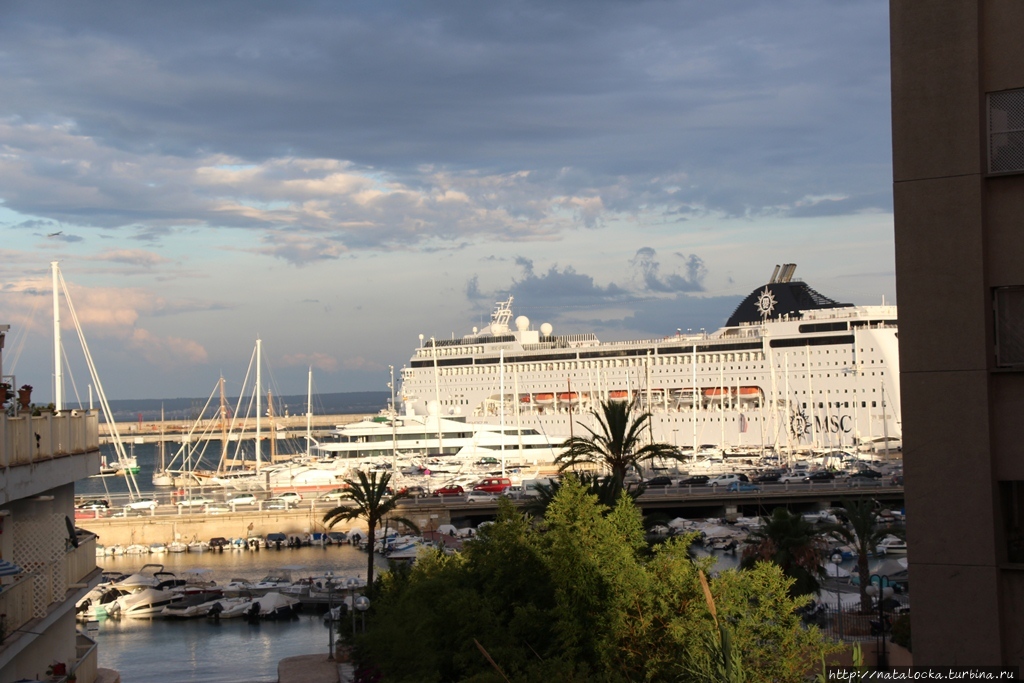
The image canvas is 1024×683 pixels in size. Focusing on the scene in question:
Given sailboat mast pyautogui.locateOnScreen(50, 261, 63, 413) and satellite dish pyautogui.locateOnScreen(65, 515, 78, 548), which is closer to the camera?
satellite dish pyautogui.locateOnScreen(65, 515, 78, 548)

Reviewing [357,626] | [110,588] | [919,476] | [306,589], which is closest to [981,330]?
[919,476]

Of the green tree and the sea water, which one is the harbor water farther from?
the green tree

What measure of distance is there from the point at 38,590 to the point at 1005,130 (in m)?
8.88

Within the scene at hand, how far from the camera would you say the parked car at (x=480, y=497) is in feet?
153

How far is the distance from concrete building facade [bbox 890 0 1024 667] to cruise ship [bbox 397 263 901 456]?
51.9 metres

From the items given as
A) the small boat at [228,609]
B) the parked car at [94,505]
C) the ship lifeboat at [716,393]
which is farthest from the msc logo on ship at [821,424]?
the small boat at [228,609]

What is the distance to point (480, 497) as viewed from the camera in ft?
157

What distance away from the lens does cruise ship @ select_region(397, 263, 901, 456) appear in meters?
69.2

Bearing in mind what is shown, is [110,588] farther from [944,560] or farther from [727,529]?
[944,560]

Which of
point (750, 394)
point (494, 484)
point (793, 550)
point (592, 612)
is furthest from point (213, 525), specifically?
point (750, 394)

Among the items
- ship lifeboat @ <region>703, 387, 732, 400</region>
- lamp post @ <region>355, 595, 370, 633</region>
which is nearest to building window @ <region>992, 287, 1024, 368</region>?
lamp post @ <region>355, 595, 370, 633</region>

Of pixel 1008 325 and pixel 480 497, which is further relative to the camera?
pixel 480 497

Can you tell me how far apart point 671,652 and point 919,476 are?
12.1 ft

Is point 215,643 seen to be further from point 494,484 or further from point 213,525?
point 494,484
